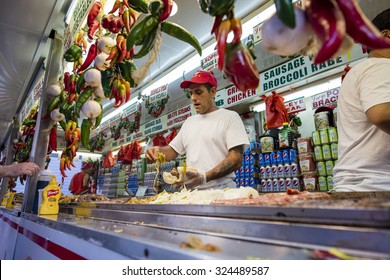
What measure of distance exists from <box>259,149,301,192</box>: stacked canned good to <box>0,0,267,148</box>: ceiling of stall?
6.92 ft

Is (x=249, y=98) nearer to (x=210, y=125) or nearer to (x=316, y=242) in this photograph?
(x=210, y=125)

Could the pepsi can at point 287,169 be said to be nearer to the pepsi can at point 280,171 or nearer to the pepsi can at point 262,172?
the pepsi can at point 280,171

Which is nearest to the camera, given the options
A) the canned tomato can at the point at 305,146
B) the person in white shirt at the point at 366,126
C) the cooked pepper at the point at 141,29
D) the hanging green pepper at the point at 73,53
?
the person in white shirt at the point at 366,126

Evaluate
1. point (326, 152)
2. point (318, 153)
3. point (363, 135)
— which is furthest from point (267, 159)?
point (363, 135)

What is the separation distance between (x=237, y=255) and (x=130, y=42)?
1467mm

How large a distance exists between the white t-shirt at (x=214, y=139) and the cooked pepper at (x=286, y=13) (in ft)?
5.60

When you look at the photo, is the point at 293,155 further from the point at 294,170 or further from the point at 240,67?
the point at 240,67

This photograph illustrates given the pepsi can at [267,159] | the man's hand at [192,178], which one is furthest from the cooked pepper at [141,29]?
the pepsi can at [267,159]

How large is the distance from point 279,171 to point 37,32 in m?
4.13

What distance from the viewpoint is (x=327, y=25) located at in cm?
68

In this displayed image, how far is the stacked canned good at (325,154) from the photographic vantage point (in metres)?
3.41

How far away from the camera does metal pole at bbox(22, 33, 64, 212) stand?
281cm

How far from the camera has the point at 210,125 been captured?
2.62 meters
